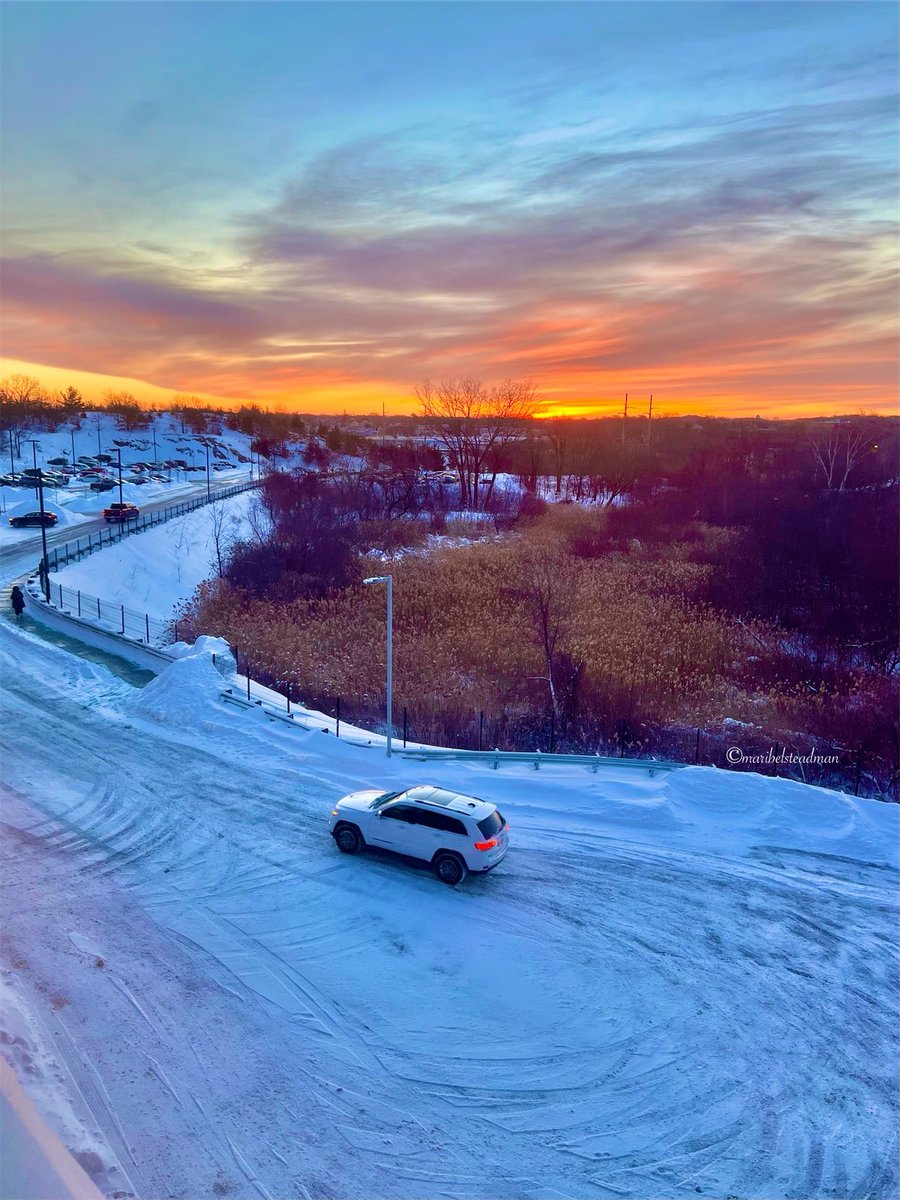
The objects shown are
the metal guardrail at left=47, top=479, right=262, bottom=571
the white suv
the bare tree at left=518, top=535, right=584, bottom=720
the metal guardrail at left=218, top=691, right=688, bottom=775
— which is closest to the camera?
the white suv

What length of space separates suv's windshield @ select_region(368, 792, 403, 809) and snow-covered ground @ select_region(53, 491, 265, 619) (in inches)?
1123

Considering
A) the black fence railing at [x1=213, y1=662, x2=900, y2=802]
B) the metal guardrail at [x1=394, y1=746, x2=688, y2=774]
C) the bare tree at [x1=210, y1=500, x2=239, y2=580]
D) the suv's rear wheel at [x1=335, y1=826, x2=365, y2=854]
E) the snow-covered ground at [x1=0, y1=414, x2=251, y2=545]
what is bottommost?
the black fence railing at [x1=213, y1=662, x2=900, y2=802]

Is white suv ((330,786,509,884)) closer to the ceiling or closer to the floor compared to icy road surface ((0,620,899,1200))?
closer to the ceiling

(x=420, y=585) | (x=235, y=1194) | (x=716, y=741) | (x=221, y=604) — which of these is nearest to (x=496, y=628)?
(x=420, y=585)

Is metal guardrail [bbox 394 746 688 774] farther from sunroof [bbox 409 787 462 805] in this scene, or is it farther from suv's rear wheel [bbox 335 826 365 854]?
suv's rear wheel [bbox 335 826 365 854]

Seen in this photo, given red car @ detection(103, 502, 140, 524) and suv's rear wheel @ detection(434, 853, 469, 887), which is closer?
suv's rear wheel @ detection(434, 853, 469, 887)

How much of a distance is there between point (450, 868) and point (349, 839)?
84.8 inches

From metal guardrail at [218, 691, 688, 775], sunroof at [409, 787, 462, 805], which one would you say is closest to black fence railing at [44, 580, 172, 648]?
metal guardrail at [218, 691, 688, 775]

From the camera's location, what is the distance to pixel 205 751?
62.8 feet

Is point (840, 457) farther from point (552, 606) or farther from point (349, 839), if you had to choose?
point (349, 839)

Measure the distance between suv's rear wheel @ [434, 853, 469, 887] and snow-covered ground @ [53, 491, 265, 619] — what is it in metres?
30.4

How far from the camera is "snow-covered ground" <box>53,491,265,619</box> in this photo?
1582 inches

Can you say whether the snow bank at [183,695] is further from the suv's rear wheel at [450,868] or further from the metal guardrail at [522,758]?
the suv's rear wheel at [450,868]

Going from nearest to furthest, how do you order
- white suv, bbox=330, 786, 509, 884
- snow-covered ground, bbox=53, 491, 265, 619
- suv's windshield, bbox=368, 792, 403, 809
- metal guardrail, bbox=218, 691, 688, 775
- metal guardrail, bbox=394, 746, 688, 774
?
1. white suv, bbox=330, 786, 509, 884
2. suv's windshield, bbox=368, 792, 403, 809
3. metal guardrail, bbox=218, 691, 688, 775
4. metal guardrail, bbox=394, 746, 688, 774
5. snow-covered ground, bbox=53, 491, 265, 619
